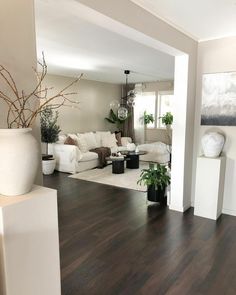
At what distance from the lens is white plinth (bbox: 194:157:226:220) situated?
332 centimetres

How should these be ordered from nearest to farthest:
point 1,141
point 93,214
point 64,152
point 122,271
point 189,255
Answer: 1. point 1,141
2. point 122,271
3. point 189,255
4. point 93,214
5. point 64,152

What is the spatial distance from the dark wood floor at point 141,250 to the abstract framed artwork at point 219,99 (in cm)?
138

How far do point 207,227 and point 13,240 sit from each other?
2.69 m

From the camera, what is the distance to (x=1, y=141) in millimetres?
1100

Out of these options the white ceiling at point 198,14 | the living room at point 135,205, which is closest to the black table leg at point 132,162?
the living room at point 135,205

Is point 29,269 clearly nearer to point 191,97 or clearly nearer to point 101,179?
point 191,97

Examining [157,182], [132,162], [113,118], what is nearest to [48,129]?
[132,162]

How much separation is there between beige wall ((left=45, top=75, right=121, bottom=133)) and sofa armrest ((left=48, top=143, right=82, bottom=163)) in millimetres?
991

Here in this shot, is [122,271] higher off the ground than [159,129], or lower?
lower

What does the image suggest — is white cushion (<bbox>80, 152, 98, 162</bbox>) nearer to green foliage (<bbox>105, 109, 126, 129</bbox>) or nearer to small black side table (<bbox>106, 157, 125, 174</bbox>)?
small black side table (<bbox>106, 157, 125, 174</bbox>)

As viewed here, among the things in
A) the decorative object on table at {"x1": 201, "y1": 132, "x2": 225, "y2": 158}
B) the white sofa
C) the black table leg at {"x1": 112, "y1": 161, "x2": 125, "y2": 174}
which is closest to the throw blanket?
the white sofa

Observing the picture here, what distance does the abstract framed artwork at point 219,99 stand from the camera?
3420mm

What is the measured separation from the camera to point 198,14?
8.58ft

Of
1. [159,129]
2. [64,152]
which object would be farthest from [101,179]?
[159,129]
